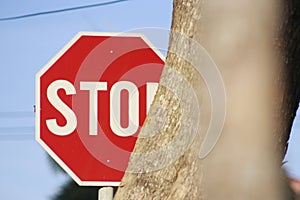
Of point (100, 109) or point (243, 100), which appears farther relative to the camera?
point (100, 109)

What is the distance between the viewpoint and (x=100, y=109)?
15.0 feet

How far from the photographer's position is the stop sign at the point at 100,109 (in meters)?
4.57

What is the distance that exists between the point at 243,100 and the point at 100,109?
3.53 feet

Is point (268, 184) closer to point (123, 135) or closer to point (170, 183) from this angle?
point (170, 183)

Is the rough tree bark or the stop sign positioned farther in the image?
the stop sign

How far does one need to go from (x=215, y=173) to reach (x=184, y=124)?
31 cm

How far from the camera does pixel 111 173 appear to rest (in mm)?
4566

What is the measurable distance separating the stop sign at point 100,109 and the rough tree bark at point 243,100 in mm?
677

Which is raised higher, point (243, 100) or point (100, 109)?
point (243, 100)

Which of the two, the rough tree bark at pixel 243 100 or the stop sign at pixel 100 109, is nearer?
the rough tree bark at pixel 243 100

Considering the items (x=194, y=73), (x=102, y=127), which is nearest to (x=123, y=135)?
(x=102, y=127)

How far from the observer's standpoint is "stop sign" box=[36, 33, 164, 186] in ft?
15.0

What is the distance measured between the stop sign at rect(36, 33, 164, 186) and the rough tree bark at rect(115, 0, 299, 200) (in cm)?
68

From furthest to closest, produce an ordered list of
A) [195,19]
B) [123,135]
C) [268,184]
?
[123,135] < [195,19] < [268,184]
